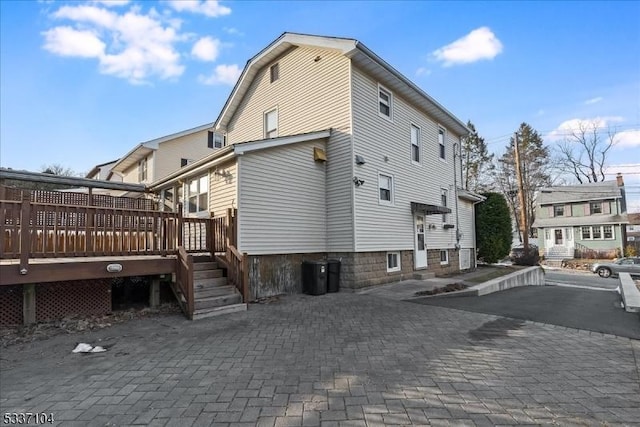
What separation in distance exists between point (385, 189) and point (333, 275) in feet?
12.5

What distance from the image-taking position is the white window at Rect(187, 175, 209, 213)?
981 centimetres

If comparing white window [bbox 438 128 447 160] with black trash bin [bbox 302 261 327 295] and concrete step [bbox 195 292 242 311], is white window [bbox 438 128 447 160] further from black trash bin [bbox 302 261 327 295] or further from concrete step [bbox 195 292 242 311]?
concrete step [bbox 195 292 242 311]

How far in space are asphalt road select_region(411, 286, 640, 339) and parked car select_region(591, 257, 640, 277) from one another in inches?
647

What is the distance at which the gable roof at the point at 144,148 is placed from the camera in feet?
67.4

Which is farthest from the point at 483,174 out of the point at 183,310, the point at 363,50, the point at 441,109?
the point at 183,310

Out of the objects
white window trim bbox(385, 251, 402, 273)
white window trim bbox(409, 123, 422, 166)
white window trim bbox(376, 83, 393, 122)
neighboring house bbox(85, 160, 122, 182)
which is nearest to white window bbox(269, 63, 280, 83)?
white window trim bbox(376, 83, 393, 122)

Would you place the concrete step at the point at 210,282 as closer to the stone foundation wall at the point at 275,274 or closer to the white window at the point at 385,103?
the stone foundation wall at the point at 275,274

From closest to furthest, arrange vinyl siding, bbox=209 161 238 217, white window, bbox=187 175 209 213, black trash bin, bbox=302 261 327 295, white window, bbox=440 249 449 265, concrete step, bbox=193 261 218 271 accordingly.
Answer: concrete step, bbox=193 261 218 271
vinyl siding, bbox=209 161 238 217
black trash bin, bbox=302 261 327 295
white window, bbox=187 175 209 213
white window, bbox=440 249 449 265

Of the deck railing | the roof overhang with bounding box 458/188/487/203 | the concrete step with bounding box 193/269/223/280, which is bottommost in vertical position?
the concrete step with bounding box 193/269/223/280

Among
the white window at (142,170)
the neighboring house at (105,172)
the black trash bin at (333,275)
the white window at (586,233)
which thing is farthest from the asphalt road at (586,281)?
the neighboring house at (105,172)

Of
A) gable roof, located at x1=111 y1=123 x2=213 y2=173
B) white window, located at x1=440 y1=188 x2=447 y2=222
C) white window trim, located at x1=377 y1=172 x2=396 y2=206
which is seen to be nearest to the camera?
white window trim, located at x1=377 y1=172 x2=396 y2=206

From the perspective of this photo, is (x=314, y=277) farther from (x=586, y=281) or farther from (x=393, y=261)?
(x=586, y=281)

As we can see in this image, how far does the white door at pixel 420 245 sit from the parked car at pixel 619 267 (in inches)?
662

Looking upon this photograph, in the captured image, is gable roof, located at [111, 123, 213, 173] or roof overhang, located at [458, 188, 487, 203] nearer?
roof overhang, located at [458, 188, 487, 203]
